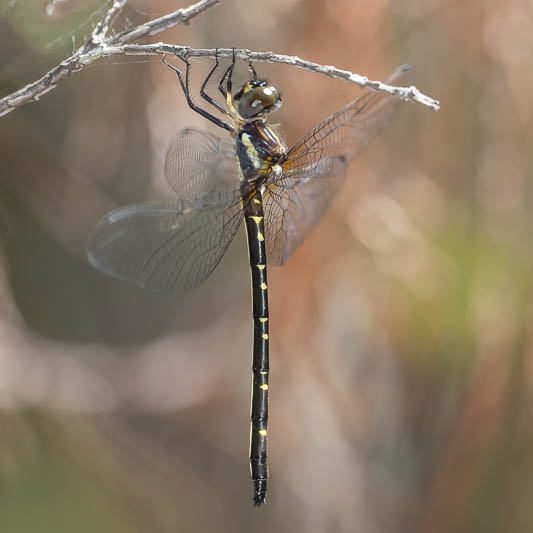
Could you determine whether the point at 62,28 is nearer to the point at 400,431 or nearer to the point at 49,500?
the point at 49,500

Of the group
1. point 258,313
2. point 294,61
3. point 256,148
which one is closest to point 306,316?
point 258,313

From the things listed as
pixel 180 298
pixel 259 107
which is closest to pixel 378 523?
pixel 180 298

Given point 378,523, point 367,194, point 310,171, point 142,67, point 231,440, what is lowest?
point 378,523

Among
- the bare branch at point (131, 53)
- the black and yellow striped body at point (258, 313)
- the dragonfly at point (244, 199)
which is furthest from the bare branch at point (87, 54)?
the black and yellow striped body at point (258, 313)

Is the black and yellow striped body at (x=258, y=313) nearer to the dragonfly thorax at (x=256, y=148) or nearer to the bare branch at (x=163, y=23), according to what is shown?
the dragonfly thorax at (x=256, y=148)

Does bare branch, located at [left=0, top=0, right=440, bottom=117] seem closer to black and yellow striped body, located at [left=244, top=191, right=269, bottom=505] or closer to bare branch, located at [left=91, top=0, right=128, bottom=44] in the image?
bare branch, located at [left=91, top=0, right=128, bottom=44]

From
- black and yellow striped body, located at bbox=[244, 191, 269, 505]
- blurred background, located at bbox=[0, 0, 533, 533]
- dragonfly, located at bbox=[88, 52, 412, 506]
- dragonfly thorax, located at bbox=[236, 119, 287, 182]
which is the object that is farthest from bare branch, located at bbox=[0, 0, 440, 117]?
blurred background, located at bbox=[0, 0, 533, 533]
